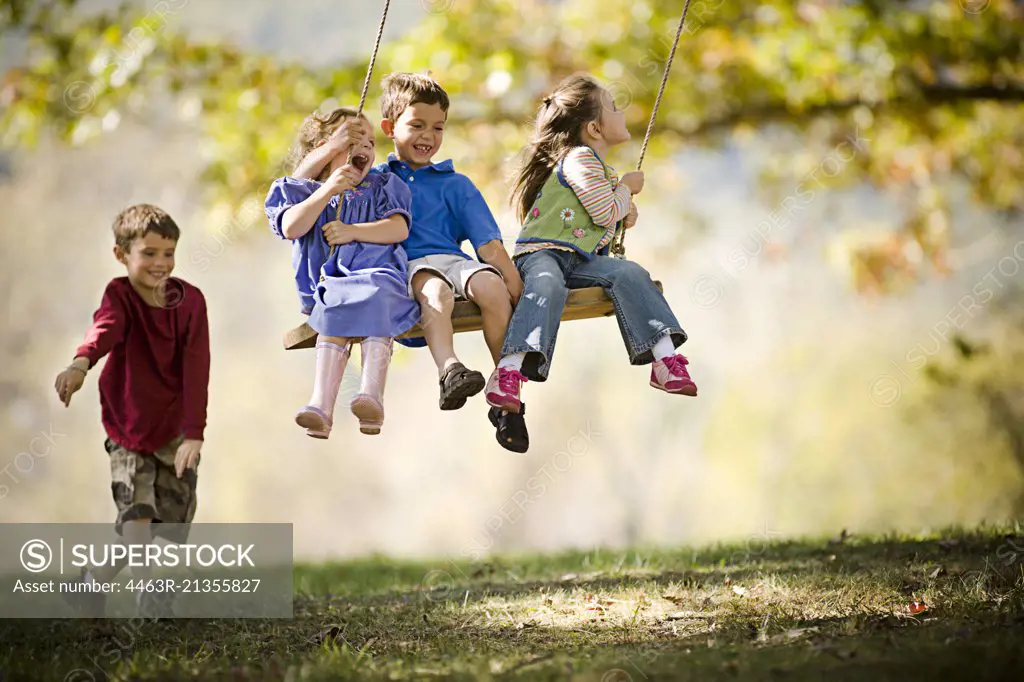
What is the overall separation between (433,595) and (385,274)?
68.0 inches

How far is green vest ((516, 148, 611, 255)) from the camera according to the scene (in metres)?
4.51

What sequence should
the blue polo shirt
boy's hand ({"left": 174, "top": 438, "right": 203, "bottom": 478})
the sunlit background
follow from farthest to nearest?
1. the sunlit background
2. boy's hand ({"left": 174, "top": 438, "right": 203, "bottom": 478})
3. the blue polo shirt

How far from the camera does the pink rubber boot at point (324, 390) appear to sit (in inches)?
156

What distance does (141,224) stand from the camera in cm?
470

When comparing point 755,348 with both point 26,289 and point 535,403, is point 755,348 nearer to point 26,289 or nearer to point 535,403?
point 535,403

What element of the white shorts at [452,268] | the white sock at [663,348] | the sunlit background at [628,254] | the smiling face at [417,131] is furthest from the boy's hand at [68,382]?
the sunlit background at [628,254]

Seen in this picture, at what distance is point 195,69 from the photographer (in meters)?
8.69

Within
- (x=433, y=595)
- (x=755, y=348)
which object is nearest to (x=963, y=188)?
(x=755, y=348)

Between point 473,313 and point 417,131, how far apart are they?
755mm

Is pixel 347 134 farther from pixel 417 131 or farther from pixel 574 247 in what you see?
pixel 574 247

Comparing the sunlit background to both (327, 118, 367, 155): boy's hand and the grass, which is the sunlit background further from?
(327, 118, 367, 155): boy's hand

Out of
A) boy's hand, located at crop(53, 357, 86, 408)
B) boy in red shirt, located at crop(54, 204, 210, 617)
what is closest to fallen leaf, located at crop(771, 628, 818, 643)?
boy in red shirt, located at crop(54, 204, 210, 617)

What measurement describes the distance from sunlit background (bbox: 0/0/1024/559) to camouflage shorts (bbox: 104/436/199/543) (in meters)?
3.80

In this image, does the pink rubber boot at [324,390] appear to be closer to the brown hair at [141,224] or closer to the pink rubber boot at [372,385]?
the pink rubber boot at [372,385]
